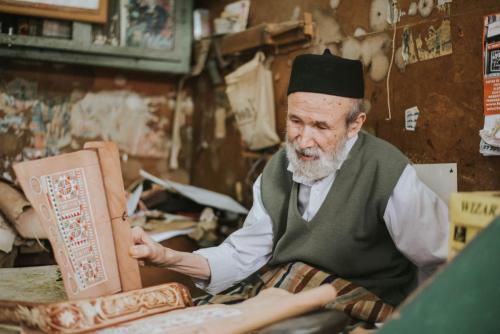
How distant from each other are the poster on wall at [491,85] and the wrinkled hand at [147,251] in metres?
1.53

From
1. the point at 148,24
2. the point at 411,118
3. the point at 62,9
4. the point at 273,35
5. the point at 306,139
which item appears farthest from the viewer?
the point at 148,24

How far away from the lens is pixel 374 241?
7.67 ft

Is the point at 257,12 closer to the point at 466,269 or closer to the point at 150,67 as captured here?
the point at 150,67

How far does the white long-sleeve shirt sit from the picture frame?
2416 millimetres

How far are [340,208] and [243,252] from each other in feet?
1.84

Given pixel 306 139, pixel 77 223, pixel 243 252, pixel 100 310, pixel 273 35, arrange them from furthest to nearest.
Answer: pixel 273 35 → pixel 243 252 → pixel 306 139 → pixel 77 223 → pixel 100 310

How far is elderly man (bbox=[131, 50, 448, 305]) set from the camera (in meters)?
2.22

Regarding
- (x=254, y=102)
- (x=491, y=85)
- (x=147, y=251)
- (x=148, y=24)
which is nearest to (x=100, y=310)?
(x=147, y=251)

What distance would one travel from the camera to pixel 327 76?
7.86 ft

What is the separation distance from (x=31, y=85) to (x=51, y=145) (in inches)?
20.7

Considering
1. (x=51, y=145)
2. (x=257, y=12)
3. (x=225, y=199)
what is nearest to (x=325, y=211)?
(x=225, y=199)

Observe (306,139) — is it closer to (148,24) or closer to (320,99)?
(320,99)

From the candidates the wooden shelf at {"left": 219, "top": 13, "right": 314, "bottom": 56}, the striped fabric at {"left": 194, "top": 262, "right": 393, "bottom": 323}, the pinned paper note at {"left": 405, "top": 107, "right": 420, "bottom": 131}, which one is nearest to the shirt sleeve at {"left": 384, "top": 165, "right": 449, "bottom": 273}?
the striped fabric at {"left": 194, "top": 262, "right": 393, "bottom": 323}

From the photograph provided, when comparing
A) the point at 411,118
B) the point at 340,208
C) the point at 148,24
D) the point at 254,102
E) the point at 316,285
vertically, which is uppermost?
the point at 148,24
